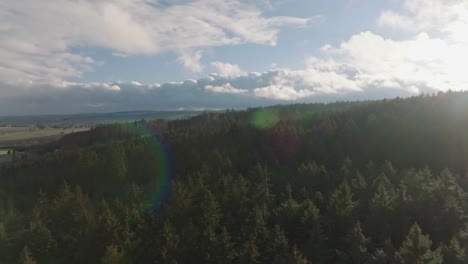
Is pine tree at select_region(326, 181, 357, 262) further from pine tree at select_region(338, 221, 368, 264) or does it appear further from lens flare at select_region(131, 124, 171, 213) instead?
lens flare at select_region(131, 124, 171, 213)

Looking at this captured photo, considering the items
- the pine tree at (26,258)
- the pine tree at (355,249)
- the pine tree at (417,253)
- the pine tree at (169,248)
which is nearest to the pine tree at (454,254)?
the pine tree at (417,253)

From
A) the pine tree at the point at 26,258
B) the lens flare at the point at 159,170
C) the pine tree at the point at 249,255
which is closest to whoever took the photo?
the pine tree at the point at 26,258

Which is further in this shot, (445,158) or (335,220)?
(445,158)

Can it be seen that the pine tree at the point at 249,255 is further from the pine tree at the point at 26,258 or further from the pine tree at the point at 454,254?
the pine tree at the point at 26,258

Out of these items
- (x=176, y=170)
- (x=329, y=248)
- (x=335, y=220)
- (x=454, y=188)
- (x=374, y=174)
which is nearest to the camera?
(x=329, y=248)

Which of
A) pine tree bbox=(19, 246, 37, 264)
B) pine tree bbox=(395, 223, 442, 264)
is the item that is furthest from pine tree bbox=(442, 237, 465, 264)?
pine tree bbox=(19, 246, 37, 264)

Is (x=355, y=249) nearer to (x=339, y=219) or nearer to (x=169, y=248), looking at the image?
(x=339, y=219)

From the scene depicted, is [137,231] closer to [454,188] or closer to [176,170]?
[454,188]

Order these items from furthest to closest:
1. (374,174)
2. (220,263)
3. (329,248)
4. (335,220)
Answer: (374,174), (335,220), (329,248), (220,263)

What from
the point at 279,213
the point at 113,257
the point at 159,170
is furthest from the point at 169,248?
the point at 159,170

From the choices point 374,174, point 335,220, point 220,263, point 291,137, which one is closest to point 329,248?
point 335,220

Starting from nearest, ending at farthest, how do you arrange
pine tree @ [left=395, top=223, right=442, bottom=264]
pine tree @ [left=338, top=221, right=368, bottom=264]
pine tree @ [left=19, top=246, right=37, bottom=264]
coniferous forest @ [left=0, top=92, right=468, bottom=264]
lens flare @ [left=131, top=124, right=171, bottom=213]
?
pine tree @ [left=395, top=223, right=442, bottom=264], pine tree @ [left=19, top=246, right=37, bottom=264], pine tree @ [left=338, top=221, right=368, bottom=264], coniferous forest @ [left=0, top=92, right=468, bottom=264], lens flare @ [left=131, top=124, right=171, bottom=213]
